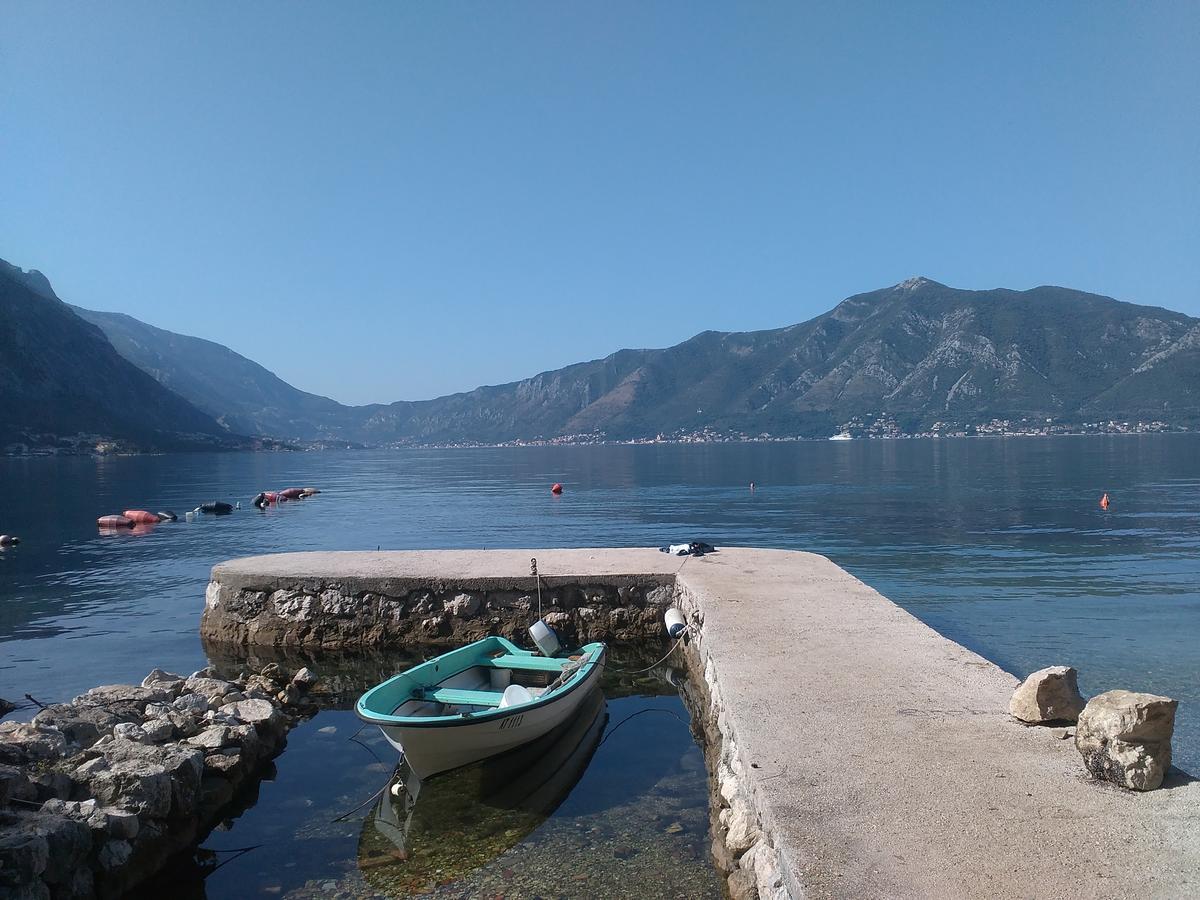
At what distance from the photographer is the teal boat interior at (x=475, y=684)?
9.59 meters

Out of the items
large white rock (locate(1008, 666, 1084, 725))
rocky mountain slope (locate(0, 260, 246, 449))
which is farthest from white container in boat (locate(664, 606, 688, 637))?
rocky mountain slope (locate(0, 260, 246, 449))

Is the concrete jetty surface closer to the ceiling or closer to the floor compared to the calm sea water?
closer to the ceiling

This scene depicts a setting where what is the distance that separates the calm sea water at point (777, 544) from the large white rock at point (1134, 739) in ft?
14.4

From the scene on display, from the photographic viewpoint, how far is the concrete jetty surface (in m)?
4.73

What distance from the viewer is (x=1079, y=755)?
6.33 m

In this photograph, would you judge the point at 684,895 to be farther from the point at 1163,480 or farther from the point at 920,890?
the point at 1163,480

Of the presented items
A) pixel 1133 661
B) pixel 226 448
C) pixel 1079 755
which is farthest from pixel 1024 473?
pixel 226 448

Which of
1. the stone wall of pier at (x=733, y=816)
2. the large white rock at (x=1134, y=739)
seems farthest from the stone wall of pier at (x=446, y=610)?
the large white rock at (x=1134, y=739)

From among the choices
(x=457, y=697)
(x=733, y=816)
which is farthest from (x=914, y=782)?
(x=457, y=697)

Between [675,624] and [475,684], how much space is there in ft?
12.4

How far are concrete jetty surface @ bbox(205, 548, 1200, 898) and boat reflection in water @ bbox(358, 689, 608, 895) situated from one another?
7.90 ft

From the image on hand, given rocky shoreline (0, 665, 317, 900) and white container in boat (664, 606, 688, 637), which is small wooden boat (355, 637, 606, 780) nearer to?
rocky shoreline (0, 665, 317, 900)

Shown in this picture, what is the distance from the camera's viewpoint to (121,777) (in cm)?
785

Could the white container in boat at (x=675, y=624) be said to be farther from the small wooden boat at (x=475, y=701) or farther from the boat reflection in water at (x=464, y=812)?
the boat reflection in water at (x=464, y=812)
